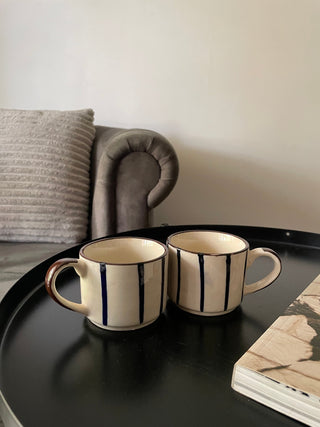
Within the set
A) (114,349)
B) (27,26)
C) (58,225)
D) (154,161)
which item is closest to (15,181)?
(58,225)

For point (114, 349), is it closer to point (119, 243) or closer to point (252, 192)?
point (119, 243)

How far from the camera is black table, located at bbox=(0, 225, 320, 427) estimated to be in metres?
0.31

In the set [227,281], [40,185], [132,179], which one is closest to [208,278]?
[227,281]

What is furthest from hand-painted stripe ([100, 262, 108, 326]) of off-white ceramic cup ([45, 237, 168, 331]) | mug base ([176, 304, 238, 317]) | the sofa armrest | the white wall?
the white wall

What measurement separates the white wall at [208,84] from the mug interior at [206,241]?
2.65 feet

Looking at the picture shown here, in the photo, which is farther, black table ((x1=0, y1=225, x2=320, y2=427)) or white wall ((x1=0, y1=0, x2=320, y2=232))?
white wall ((x1=0, y1=0, x2=320, y2=232))

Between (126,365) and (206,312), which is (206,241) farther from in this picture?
(126,365)

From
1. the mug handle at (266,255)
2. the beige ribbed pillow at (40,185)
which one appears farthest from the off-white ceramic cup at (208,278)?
the beige ribbed pillow at (40,185)

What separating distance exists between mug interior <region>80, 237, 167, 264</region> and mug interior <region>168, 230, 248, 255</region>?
1.6 inches

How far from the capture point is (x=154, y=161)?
934 mm

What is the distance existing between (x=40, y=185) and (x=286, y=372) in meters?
0.84

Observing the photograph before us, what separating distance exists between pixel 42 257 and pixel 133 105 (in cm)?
74

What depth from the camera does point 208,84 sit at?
1.24m

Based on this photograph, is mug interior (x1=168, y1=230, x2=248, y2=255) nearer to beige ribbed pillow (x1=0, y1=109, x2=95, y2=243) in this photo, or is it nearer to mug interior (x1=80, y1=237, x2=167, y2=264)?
mug interior (x1=80, y1=237, x2=167, y2=264)
